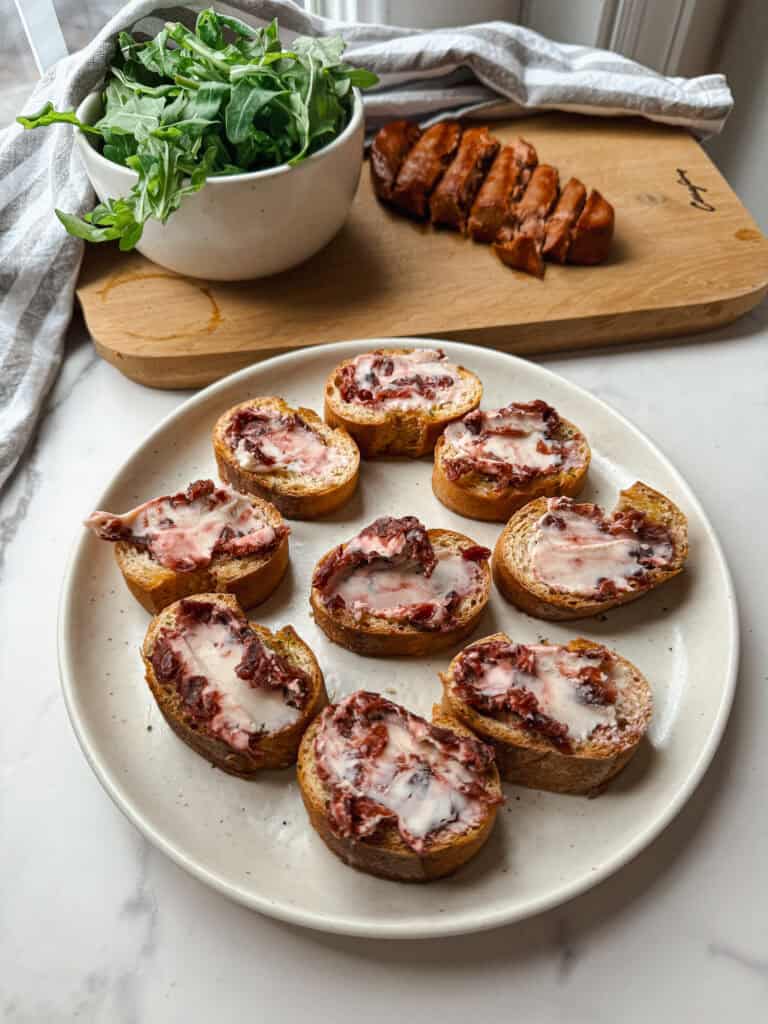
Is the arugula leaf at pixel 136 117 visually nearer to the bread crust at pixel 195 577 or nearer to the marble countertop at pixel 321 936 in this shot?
the bread crust at pixel 195 577

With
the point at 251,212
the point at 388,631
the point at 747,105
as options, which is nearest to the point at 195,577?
the point at 388,631

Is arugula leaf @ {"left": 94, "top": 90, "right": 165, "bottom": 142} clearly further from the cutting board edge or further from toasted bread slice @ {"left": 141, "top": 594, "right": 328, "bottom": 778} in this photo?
toasted bread slice @ {"left": 141, "top": 594, "right": 328, "bottom": 778}

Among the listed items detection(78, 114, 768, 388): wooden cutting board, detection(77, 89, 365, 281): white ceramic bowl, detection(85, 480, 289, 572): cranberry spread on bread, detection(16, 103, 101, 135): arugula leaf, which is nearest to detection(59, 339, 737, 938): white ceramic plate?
detection(85, 480, 289, 572): cranberry spread on bread

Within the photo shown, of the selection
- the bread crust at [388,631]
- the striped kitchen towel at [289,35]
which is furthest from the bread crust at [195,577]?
the striped kitchen towel at [289,35]

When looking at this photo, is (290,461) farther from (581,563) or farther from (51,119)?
(51,119)

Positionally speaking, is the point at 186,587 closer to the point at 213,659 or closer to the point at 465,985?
the point at 213,659
